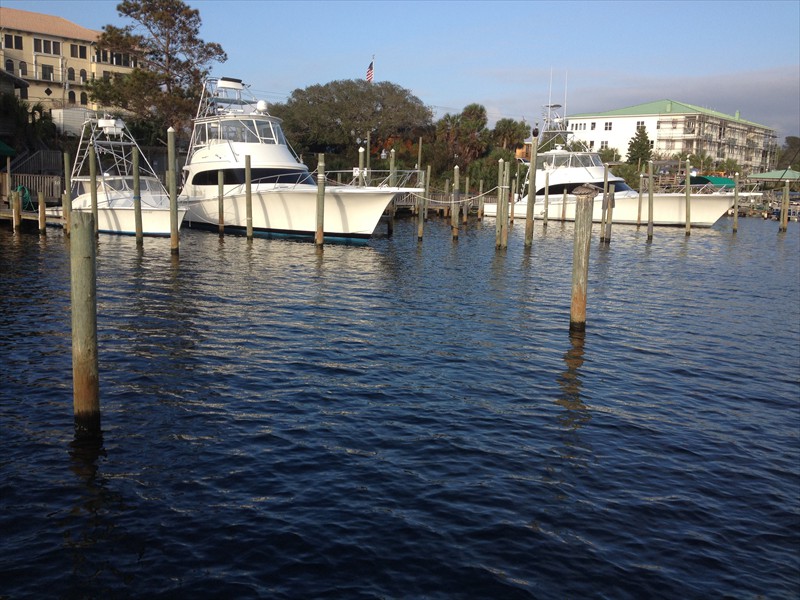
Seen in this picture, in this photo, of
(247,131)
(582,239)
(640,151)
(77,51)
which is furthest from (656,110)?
(582,239)

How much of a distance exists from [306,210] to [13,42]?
174ft

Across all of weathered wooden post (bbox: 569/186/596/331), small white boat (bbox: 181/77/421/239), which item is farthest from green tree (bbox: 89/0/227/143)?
weathered wooden post (bbox: 569/186/596/331)

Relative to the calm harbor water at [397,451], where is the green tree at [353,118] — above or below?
above

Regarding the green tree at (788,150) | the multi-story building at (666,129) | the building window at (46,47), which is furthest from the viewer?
the green tree at (788,150)

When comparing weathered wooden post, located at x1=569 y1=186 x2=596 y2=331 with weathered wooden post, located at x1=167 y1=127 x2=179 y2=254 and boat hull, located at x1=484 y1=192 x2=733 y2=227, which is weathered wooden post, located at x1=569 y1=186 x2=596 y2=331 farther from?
boat hull, located at x1=484 y1=192 x2=733 y2=227

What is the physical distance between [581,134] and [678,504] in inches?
4161

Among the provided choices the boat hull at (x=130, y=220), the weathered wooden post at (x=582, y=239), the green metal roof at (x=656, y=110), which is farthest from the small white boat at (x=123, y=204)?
the green metal roof at (x=656, y=110)

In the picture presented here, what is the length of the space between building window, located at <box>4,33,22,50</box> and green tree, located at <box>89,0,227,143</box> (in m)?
22.1

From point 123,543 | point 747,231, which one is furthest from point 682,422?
point 747,231

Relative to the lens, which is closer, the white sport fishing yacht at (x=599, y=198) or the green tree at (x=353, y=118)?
the white sport fishing yacht at (x=599, y=198)

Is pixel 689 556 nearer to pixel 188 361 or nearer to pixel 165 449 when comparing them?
pixel 165 449

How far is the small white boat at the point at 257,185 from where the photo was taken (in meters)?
27.8

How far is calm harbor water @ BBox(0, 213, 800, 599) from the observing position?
6.07m

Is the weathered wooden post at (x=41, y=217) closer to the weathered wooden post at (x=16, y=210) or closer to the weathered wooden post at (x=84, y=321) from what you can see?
the weathered wooden post at (x=16, y=210)
